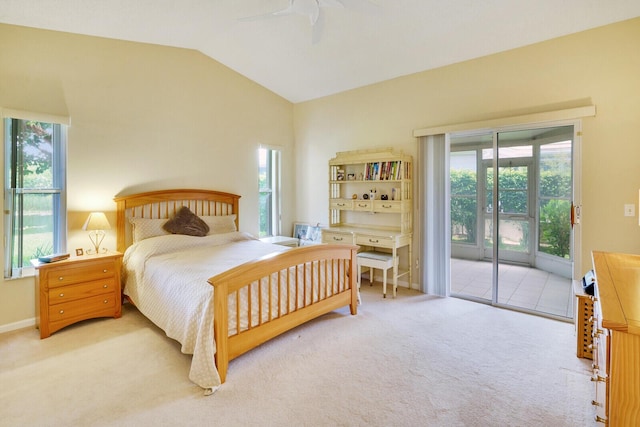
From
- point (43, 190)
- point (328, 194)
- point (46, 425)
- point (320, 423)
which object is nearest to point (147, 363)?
point (46, 425)

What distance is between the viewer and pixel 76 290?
3.16 meters

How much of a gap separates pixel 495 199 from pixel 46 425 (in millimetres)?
4430

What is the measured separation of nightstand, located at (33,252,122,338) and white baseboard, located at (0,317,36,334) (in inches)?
5.0

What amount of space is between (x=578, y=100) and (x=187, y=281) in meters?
4.04

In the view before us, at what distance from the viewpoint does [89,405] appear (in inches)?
82.4

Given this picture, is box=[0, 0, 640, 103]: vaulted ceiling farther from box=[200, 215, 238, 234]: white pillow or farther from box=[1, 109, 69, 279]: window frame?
box=[200, 215, 238, 234]: white pillow

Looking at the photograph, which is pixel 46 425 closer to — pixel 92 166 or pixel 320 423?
pixel 320 423

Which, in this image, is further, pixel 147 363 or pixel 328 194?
pixel 328 194

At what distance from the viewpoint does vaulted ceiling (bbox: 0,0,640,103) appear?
116 inches

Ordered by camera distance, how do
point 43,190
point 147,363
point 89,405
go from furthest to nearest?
point 43,190, point 147,363, point 89,405

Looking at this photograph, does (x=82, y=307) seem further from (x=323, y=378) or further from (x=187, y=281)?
(x=323, y=378)

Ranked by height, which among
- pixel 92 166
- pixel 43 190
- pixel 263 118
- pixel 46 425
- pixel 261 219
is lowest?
pixel 46 425

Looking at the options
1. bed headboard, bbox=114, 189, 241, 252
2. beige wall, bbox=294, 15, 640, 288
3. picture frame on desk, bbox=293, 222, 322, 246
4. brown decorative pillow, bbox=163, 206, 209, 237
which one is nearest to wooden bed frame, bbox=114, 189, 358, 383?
bed headboard, bbox=114, 189, 241, 252

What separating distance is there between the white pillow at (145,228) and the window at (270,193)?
183cm
